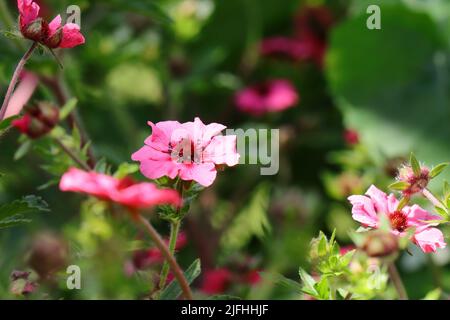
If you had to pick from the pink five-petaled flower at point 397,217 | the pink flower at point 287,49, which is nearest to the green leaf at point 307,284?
the pink five-petaled flower at point 397,217

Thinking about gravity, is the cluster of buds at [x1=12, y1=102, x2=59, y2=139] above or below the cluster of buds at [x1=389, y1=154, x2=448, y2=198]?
above

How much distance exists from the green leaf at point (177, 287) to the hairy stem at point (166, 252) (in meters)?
0.02

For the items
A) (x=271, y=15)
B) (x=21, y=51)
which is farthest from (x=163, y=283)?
(x=271, y=15)

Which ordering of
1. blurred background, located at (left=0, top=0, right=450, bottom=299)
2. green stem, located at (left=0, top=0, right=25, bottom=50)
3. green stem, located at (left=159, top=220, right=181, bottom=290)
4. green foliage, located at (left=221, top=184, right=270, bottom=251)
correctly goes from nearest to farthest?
1. green stem, located at (left=159, top=220, right=181, bottom=290)
2. green stem, located at (left=0, top=0, right=25, bottom=50)
3. blurred background, located at (left=0, top=0, right=450, bottom=299)
4. green foliage, located at (left=221, top=184, right=270, bottom=251)

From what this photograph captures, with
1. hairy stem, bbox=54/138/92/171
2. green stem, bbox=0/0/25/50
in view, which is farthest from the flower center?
green stem, bbox=0/0/25/50

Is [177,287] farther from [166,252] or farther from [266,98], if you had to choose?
[266,98]

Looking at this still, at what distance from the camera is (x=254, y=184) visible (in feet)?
4.26

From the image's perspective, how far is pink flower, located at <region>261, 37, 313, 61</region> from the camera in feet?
4.42

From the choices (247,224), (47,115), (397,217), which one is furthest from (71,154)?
(247,224)

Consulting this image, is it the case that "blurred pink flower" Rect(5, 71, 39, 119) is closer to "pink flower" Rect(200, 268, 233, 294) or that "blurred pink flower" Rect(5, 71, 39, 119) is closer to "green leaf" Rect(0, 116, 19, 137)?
"green leaf" Rect(0, 116, 19, 137)

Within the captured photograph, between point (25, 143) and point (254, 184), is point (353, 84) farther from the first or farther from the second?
point (25, 143)

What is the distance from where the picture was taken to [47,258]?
25.8 inches

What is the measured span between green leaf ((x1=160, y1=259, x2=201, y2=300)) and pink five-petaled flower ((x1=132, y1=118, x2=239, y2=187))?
3.2 inches

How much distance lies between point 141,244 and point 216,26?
34.2 inches
